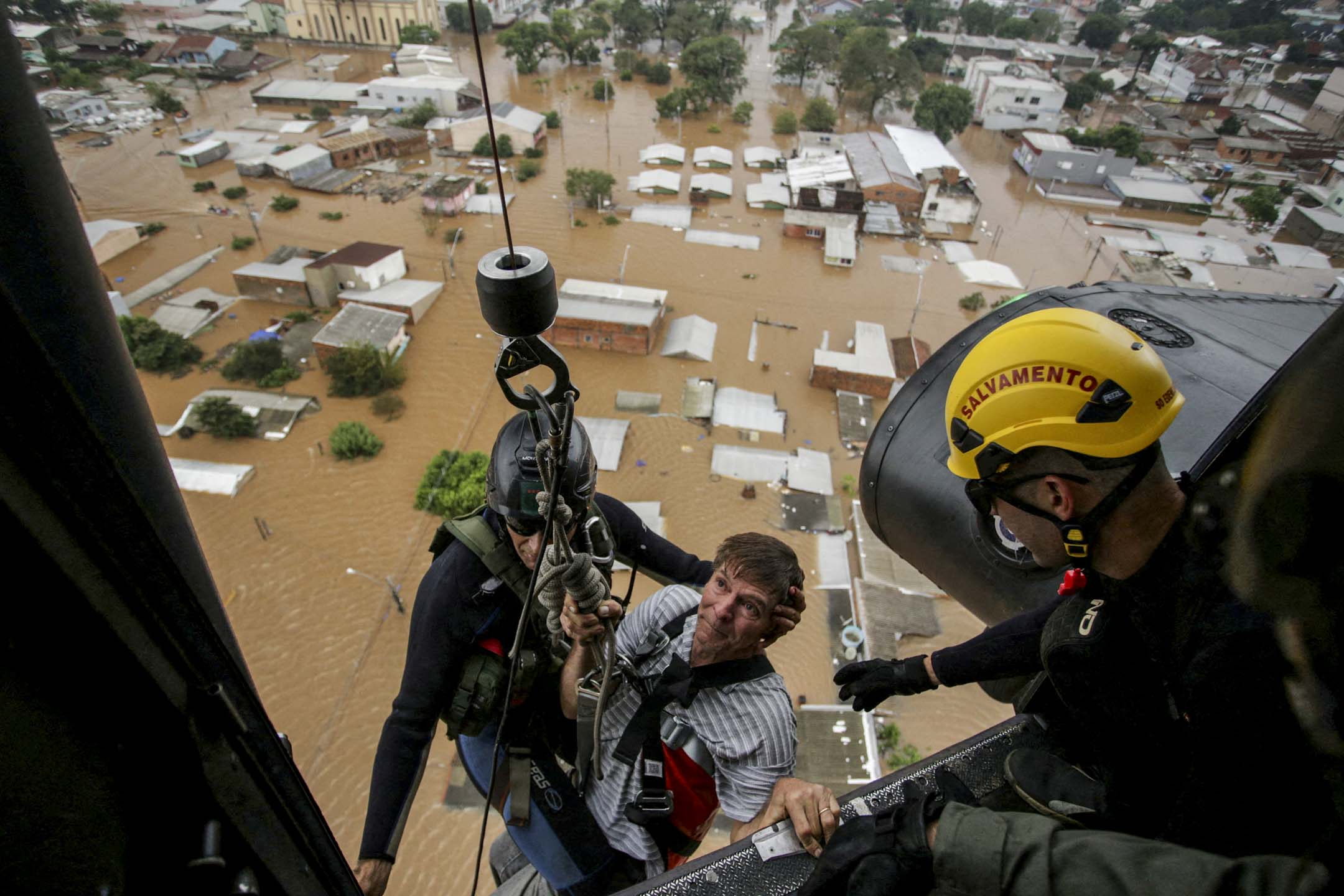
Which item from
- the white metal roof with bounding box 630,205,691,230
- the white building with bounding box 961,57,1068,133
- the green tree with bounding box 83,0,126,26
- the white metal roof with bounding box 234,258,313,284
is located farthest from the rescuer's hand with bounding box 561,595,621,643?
the green tree with bounding box 83,0,126,26

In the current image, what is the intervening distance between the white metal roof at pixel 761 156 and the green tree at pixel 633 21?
19312mm

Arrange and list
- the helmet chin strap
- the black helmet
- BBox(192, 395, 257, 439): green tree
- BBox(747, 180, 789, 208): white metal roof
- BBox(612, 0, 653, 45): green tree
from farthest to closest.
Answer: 1. BBox(612, 0, 653, 45): green tree
2. BBox(747, 180, 789, 208): white metal roof
3. BBox(192, 395, 257, 439): green tree
4. the black helmet
5. the helmet chin strap

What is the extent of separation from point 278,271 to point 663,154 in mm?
17451

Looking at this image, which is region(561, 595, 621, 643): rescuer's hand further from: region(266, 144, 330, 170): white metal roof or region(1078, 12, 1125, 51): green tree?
region(1078, 12, 1125, 51): green tree

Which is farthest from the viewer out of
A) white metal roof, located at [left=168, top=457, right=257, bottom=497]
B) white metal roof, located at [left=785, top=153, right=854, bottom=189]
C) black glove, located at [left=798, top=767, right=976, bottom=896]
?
white metal roof, located at [left=785, top=153, right=854, bottom=189]

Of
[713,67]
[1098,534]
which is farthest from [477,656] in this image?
[713,67]

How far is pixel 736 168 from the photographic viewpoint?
30.9m

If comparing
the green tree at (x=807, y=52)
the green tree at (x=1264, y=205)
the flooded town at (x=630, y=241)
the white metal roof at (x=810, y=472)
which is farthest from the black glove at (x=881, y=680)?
the green tree at (x=807, y=52)

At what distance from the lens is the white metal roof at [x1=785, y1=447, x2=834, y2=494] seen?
1454cm

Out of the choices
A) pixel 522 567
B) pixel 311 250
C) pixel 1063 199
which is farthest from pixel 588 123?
pixel 522 567

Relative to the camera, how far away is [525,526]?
2.50m

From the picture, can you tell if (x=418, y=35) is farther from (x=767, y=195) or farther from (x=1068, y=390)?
(x=1068, y=390)

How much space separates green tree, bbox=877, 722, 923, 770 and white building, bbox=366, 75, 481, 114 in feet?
109

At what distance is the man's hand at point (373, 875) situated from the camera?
249 centimetres
